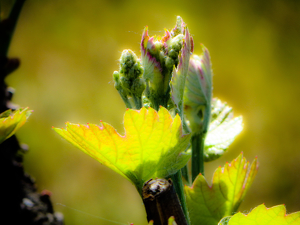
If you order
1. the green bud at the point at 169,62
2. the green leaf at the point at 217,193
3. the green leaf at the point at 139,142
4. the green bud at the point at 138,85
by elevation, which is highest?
the green bud at the point at 169,62

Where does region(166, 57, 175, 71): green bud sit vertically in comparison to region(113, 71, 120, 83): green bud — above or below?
above

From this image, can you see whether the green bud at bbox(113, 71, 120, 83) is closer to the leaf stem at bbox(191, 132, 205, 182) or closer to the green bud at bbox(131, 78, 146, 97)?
the green bud at bbox(131, 78, 146, 97)

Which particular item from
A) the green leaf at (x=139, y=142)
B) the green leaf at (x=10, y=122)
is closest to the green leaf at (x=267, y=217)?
the green leaf at (x=139, y=142)

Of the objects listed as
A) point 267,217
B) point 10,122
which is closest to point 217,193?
point 267,217

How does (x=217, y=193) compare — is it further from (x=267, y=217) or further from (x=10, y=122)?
(x=10, y=122)

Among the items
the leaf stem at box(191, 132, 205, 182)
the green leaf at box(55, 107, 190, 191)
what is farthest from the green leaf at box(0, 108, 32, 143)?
the leaf stem at box(191, 132, 205, 182)

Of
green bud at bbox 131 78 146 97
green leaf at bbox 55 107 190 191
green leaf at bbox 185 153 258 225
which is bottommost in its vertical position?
green leaf at bbox 185 153 258 225

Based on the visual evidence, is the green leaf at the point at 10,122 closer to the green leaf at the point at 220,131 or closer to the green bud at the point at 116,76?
the green bud at the point at 116,76
